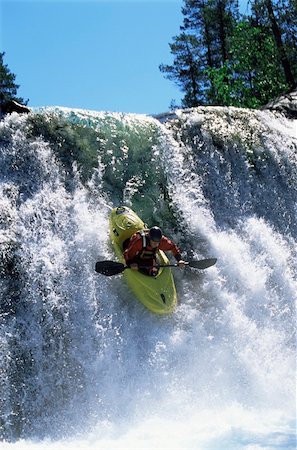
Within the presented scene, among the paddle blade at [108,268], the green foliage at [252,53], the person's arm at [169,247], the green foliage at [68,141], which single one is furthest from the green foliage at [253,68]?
the paddle blade at [108,268]

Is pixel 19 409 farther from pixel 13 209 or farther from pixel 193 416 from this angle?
pixel 13 209

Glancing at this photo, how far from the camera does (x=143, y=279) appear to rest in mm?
7730

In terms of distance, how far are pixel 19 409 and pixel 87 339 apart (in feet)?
3.56

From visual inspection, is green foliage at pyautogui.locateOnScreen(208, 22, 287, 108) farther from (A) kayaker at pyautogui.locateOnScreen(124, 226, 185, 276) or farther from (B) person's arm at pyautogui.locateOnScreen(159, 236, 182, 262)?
(A) kayaker at pyautogui.locateOnScreen(124, 226, 185, 276)

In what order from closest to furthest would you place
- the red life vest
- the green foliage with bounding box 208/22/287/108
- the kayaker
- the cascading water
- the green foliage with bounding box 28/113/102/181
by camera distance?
the cascading water → the kayaker → the red life vest → the green foliage with bounding box 28/113/102/181 → the green foliage with bounding box 208/22/287/108

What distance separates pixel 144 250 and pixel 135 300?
0.59m

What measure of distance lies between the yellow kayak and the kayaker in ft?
0.39

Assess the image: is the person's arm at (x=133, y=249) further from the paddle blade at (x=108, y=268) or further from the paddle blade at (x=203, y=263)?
the paddle blade at (x=203, y=263)

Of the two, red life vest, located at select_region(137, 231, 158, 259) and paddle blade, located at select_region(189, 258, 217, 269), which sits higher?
red life vest, located at select_region(137, 231, 158, 259)

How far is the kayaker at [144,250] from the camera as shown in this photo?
7.57 m

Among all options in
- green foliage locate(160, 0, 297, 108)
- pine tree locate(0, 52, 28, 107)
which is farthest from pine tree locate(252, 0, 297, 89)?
pine tree locate(0, 52, 28, 107)

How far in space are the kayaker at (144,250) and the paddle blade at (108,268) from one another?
241mm

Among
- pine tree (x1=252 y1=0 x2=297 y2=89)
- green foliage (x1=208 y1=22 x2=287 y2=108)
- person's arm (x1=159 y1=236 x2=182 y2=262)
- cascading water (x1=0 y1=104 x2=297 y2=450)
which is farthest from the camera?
green foliage (x1=208 y1=22 x2=287 y2=108)

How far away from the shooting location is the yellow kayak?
7.63 metres
